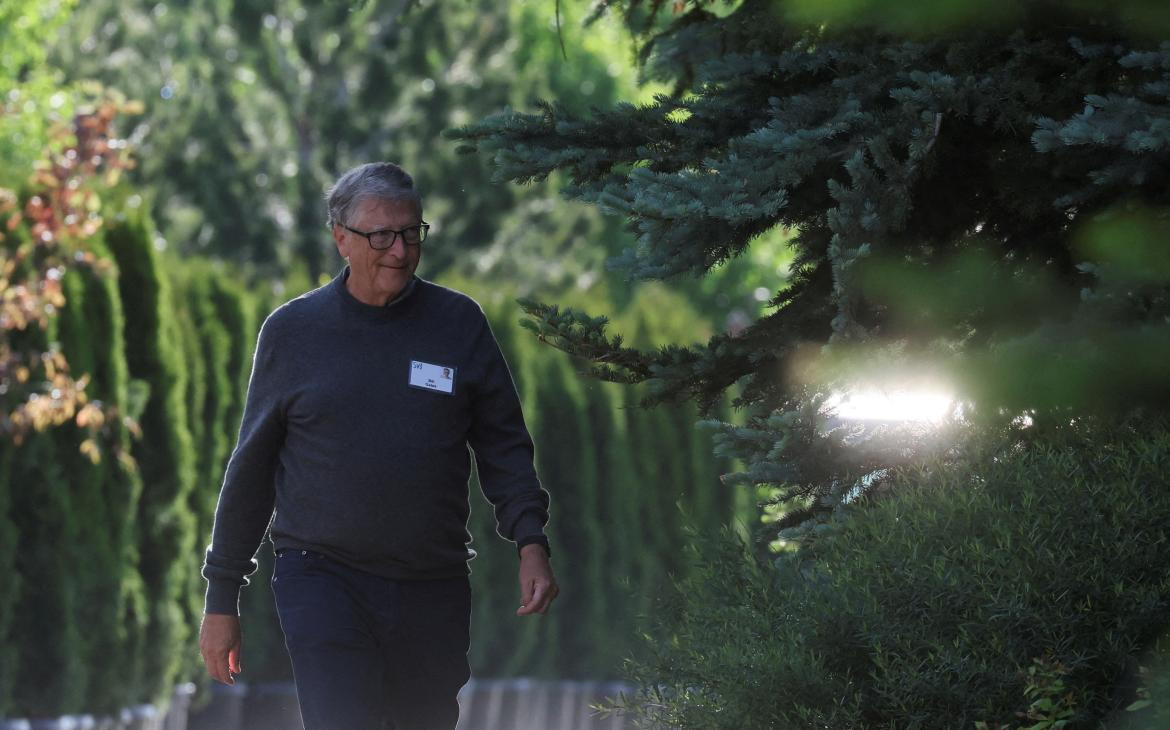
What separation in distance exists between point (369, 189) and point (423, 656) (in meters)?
1.19

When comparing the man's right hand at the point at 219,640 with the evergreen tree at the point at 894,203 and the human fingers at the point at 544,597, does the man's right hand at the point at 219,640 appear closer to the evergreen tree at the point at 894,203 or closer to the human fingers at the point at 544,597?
the human fingers at the point at 544,597

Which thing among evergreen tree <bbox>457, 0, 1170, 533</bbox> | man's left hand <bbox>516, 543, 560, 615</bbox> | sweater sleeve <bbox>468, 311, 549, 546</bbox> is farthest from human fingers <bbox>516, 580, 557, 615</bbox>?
evergreen tree <bbox>457, 0, 1170, 533</bbox>

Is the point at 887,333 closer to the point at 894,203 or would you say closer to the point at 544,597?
the point at 894,203

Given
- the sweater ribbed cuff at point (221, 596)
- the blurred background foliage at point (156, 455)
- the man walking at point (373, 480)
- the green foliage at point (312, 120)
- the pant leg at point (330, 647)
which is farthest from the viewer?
the green foliage at point (312, 120)

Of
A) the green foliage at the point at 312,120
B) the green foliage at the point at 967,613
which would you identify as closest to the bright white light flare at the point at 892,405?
the green foliage at the point at 967,613

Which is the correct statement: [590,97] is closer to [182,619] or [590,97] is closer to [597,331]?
[182,619]

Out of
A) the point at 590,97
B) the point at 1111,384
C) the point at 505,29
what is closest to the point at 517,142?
the point at 1111,384

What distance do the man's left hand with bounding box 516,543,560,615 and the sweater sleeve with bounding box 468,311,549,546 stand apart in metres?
0.04

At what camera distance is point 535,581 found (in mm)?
4418

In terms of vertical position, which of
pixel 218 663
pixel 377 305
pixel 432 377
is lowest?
pixel 218 663

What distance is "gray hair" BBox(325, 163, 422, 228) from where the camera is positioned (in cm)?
440

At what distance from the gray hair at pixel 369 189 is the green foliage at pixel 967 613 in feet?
4.29

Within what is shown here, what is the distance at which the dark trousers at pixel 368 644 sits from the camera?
4.18 metres

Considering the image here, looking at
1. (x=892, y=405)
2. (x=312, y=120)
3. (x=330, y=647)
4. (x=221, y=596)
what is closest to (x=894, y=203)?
(x=892, y=405)
